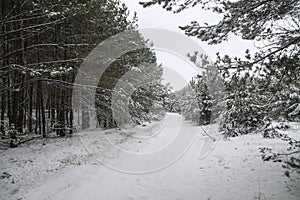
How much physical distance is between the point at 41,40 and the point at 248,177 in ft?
44.5

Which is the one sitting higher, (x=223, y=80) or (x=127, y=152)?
(x=223, y=80)

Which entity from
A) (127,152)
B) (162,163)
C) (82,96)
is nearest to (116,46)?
(82,96)

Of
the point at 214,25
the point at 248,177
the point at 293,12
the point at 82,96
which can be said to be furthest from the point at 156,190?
the point at 82,96

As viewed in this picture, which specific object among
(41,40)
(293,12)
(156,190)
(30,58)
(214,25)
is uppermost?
(41,40)

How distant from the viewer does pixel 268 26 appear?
588cm

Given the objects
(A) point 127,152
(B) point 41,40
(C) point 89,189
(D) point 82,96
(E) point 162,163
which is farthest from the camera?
(B) point 41,40

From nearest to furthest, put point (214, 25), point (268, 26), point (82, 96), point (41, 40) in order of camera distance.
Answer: point (214, 25) → point (268, 26) → point (82, 96) → point (41, 40)

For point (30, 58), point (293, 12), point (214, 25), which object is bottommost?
point (214, 25)

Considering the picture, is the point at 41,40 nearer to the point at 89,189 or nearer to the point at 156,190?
the point at 89,189

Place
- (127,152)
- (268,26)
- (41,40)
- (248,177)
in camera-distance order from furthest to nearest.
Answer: (41,40)
(127,152)
(248,177)
(268,26)

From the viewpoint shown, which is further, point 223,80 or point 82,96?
point 82,96

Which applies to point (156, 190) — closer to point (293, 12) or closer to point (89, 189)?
point (89, 189)

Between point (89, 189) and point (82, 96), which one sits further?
point (82, 96)

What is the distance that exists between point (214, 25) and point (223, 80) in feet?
4.28
